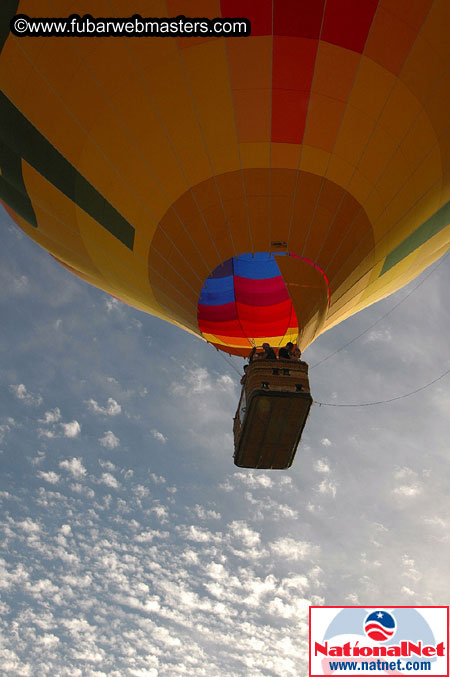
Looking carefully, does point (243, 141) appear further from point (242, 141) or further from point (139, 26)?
point (139, 26)

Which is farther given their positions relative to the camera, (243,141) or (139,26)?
(243,141)

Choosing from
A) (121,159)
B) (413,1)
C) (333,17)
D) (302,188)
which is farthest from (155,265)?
(413,1)

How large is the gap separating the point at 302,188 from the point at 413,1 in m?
2.37

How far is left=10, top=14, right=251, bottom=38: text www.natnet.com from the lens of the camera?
580 cm

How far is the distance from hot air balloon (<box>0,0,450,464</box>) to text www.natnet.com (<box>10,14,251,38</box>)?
0.23 feet

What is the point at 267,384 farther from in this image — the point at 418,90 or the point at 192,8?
the point at 192,8

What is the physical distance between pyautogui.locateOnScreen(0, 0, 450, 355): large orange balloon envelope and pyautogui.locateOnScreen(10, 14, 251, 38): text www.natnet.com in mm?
73

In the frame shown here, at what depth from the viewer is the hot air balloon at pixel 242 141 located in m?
5.89

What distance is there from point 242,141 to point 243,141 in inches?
0.5

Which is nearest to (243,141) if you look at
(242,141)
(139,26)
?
(242,141)

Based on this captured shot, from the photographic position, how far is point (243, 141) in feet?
21.4

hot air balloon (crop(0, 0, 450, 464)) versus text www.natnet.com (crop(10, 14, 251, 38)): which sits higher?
text www.natnet.com (crop(10, 14, 251, 38))

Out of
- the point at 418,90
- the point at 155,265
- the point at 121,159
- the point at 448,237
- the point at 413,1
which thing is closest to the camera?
the point at 413,1

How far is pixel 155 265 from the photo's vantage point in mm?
7637
